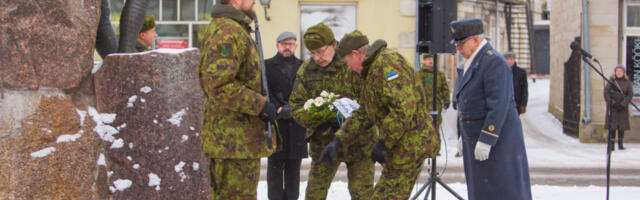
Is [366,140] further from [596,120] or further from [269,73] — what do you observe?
[596,120]

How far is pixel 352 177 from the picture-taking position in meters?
4.77

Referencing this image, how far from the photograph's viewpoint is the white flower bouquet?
455cm

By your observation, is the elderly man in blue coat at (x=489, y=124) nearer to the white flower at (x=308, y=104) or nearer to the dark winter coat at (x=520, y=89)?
the white flower at (x=308, y=104)

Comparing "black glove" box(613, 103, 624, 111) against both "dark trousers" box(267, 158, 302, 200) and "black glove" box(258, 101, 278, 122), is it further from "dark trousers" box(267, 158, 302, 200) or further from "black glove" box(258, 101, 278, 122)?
"black glove" box(258, 101, 278, 122)

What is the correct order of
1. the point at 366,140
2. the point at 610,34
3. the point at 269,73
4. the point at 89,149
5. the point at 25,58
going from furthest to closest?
the point at 610,34, the point at 269,73, the point at 366,140, the point at 89,149, the point at 25,58

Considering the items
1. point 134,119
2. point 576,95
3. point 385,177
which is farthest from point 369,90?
point 576,95

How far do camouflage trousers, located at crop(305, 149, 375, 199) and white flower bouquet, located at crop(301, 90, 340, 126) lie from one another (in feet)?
1.05

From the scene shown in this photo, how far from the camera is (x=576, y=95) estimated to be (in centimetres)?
1460

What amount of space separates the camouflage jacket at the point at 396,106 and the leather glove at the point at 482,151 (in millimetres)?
270

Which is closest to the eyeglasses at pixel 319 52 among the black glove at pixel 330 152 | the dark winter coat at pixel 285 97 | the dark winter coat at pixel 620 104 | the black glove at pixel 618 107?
the dark winter coat at pixel 285 97

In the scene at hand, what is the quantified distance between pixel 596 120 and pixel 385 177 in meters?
11.1

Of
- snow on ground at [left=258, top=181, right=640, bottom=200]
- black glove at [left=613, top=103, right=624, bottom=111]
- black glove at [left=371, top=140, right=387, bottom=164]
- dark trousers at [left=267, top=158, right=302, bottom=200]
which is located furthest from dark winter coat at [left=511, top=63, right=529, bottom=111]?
black glove at [left=371, top=140, right=387, bottom=164]

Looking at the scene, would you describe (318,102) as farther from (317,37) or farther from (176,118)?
(176,118)

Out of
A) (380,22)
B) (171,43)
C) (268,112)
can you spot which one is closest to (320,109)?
(268,112)
